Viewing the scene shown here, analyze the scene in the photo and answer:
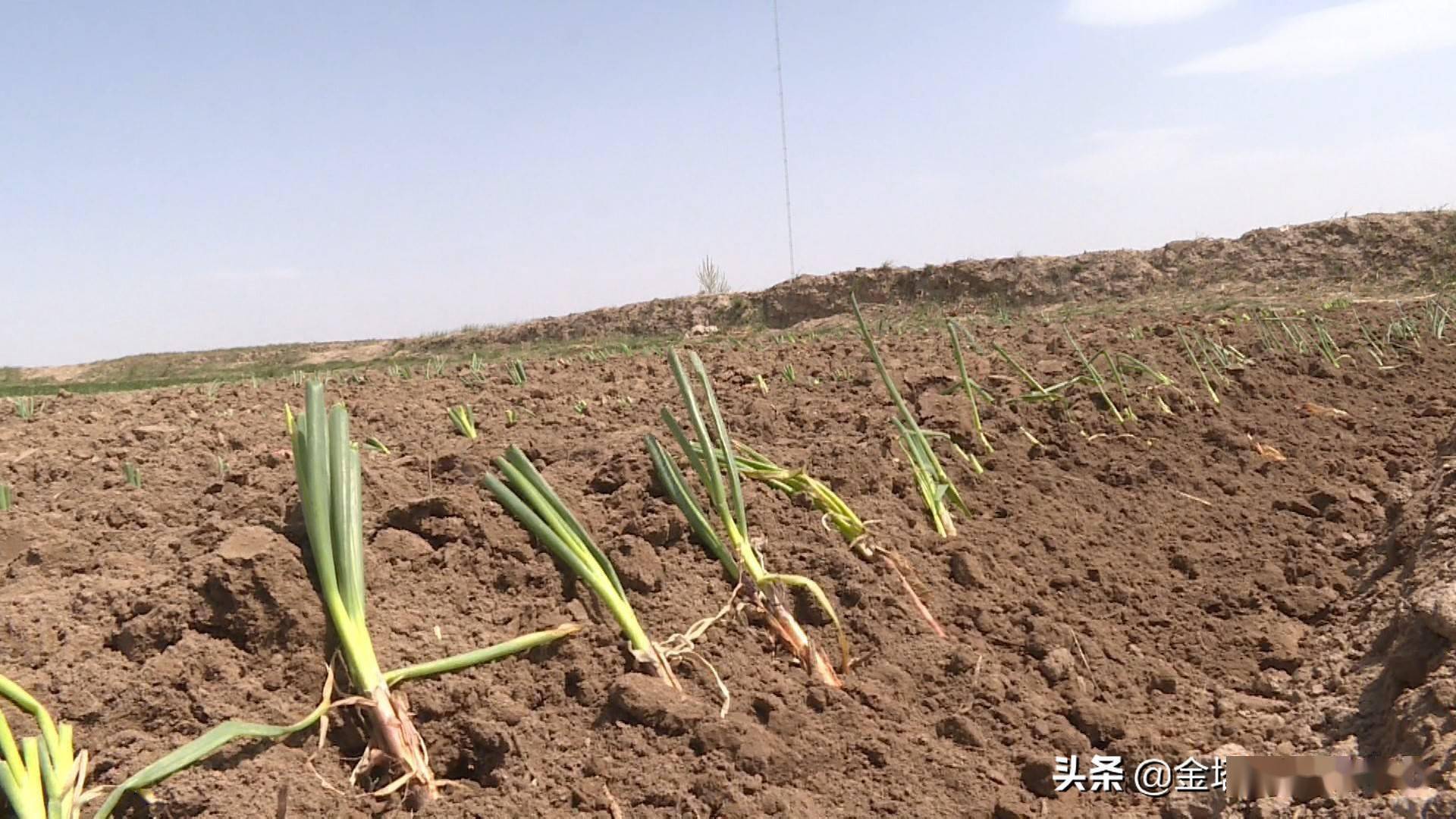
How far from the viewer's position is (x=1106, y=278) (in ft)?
47.9

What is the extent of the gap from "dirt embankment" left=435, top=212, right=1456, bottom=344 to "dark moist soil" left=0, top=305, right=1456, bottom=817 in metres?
10.3

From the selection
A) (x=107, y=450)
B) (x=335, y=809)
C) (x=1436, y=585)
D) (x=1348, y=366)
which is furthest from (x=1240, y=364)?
(x=107, y=450)

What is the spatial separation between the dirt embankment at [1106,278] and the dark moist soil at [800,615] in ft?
33.7

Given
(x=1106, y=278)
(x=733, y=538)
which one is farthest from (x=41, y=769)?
(x=1106, y=278)

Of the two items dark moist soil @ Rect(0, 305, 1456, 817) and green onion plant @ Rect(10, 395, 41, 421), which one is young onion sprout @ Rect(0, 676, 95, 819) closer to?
dark moist soil @ Rect(0, 305, 1456, 817)

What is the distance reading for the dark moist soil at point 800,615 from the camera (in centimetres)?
171

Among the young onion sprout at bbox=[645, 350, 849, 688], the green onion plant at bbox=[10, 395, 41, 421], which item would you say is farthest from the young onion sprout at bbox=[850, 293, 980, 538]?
the green onion plant at bbox=[10, 395, 41, 421]

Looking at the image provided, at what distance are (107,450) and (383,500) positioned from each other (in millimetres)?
1889

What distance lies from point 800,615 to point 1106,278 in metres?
13.6

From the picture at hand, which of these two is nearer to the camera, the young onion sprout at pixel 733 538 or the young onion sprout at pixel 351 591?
the young onion sprout at pixel 351 591

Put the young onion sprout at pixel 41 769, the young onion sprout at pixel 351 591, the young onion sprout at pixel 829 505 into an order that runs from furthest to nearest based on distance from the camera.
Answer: the young onion sprout at pixel 829 505
the young onion sprout at pixel 351 591
the young onion sprout at pixel 41 769

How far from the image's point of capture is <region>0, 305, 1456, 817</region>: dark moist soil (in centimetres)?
171

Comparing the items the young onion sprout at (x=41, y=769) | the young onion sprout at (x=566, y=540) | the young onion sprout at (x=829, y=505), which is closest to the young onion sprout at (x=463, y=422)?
the young onion sprout at (x=829, y=505)

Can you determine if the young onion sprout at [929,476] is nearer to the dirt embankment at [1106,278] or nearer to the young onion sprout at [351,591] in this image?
the young onion sprout at [351,591]
